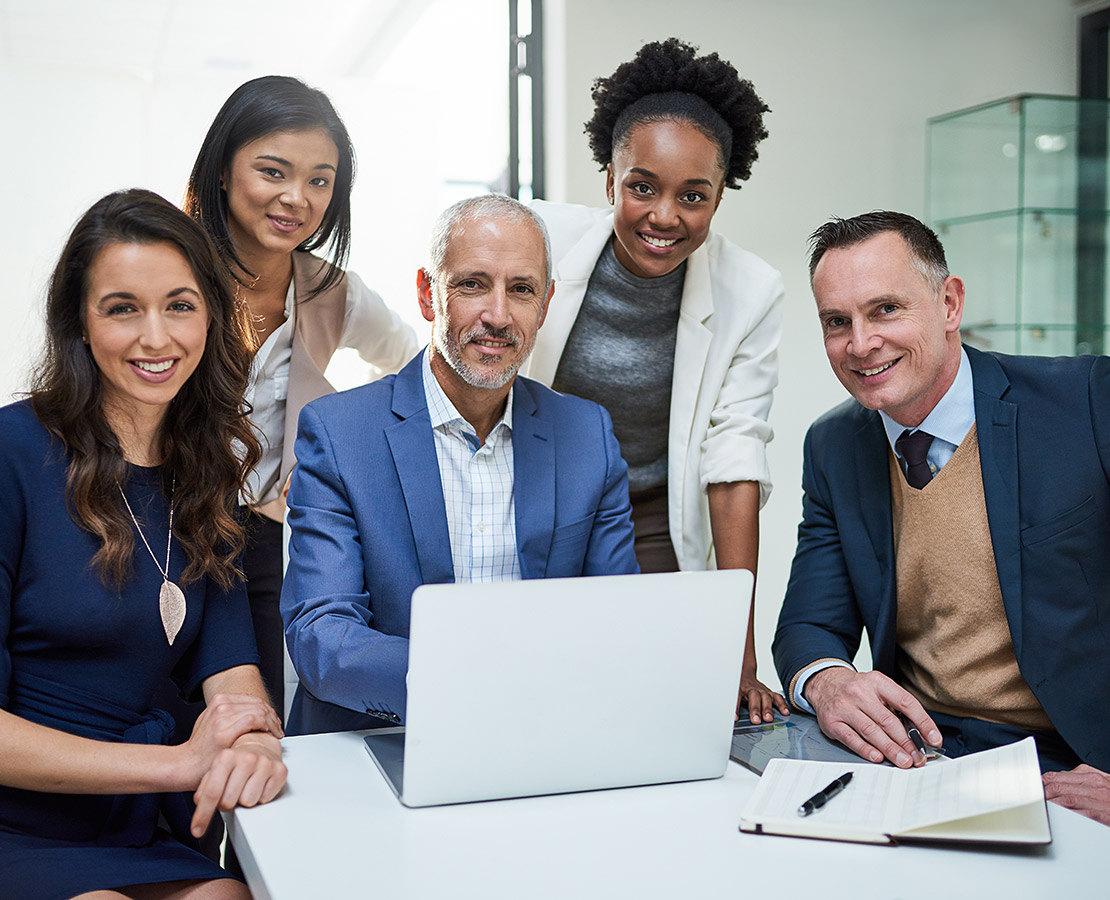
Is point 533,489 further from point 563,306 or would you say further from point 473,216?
point 563,306

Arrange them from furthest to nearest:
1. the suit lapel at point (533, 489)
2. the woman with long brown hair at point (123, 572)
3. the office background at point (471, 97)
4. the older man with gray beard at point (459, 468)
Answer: the office background at point (471, 97) < the suit lapel at point (533, 489) < the older man with gray beard at point (459, 468) < the woman with long brown hair at point (123, 572)

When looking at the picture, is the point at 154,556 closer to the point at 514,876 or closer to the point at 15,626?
the point at 15,626

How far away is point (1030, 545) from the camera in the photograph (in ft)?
5.89

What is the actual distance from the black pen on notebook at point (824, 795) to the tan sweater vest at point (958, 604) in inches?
24.0

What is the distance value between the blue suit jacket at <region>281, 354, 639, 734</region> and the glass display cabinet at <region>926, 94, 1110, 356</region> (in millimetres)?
2491

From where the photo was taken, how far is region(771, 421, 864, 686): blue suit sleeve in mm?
1852

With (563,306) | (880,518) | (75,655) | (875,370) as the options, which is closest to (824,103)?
(563,306)

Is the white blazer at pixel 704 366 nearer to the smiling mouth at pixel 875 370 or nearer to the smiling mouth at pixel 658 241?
the smiling mouth at pixel 658 241

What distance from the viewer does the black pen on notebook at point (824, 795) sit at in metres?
1.21

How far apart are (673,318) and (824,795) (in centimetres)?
142

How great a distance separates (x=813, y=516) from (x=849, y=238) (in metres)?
0.53

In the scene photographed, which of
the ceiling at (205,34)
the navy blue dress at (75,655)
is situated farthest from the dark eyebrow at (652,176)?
the ceiling at (205,34)

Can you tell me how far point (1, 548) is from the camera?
1445 millimetres

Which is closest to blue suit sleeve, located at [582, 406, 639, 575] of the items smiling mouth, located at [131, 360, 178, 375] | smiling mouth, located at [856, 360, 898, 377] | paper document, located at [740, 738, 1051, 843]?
smiling mouth, located at [856, 360, 898, 377]
